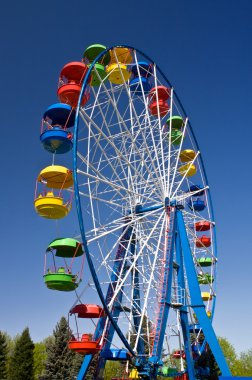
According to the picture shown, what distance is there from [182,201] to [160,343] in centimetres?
606

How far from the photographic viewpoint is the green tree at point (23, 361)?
30125mm

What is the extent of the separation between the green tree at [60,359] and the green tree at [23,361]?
2.21 meters

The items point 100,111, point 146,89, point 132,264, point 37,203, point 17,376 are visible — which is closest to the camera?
point 37,203

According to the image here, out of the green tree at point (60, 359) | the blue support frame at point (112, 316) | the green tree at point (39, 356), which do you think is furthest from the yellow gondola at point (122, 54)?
the green tree at point (39, 356)

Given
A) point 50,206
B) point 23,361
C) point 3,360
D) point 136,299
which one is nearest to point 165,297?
point 136,299

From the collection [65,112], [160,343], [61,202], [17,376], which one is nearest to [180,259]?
[160,343]

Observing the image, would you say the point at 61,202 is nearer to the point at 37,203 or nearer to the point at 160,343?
the point at 37,203

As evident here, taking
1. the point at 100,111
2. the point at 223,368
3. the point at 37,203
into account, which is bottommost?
the point at 223,368

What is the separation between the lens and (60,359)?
1148 inches

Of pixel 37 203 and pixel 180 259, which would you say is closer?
pixel 37 203

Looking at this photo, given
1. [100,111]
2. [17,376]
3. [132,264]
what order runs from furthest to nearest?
[17,376] < [132,264] < [100,111]

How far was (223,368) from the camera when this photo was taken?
12.7 metres

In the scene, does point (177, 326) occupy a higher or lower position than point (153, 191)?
lower

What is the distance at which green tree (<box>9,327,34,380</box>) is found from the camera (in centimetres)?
3012
